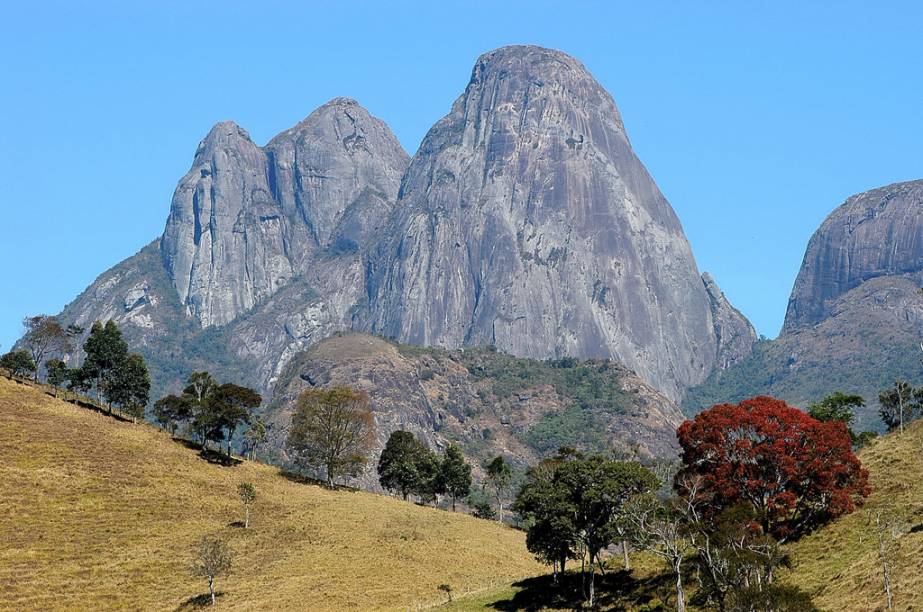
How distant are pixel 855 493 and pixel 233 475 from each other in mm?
84756

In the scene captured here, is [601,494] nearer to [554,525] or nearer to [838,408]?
[554,525]

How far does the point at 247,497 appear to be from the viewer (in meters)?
123

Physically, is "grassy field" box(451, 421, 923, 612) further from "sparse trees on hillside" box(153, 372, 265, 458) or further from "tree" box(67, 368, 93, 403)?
"tree" box(67, 368, 93, 403)

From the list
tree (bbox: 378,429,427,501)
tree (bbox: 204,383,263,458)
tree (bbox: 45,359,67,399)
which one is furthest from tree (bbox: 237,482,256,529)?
tree (bbox: 45,359,67,399)

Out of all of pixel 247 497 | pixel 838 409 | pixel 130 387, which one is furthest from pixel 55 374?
pixel 838 409

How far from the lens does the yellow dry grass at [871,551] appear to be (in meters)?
68.7

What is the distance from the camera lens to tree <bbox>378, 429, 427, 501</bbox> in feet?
555

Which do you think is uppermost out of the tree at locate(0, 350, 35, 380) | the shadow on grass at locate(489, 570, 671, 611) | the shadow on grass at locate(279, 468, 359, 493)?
the tree at locate(0, 350, 35, 380)

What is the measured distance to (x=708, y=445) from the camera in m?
86.5

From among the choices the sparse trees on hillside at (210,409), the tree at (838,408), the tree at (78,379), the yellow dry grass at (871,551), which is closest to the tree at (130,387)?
the sparse trees on hillside at (210,409)

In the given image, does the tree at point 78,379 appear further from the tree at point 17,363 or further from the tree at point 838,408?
the tree at point 838,408

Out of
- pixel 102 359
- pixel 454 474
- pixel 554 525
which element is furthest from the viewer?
pixel 454 474

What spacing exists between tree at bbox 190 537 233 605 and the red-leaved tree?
43.3m

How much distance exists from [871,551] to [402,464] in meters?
103
